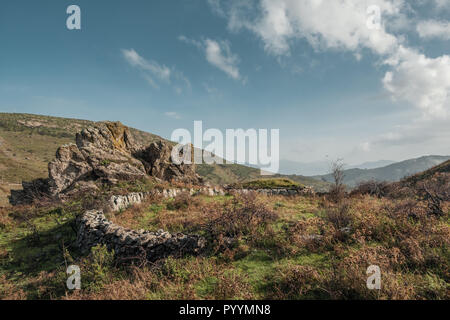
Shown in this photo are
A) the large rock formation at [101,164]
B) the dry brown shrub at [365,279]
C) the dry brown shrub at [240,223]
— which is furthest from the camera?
the large rock formation at [101,164]

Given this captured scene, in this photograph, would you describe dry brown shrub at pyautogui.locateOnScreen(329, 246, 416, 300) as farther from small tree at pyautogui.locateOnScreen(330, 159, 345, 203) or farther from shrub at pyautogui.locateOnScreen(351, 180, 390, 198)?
shrub at pyautogui.locateOnScreen(351, 180, 390, 198)

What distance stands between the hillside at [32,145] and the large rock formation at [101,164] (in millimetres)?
30835

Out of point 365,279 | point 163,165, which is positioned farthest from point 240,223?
point 163,165

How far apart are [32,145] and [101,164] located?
357 feet

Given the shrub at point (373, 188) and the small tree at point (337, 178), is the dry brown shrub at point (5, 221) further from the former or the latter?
the shrub at point (373, 188)

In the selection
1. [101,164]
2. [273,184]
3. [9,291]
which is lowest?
[9,291]

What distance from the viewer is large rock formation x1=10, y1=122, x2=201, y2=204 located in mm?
16031

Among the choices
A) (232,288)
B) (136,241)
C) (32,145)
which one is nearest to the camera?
(232,288)

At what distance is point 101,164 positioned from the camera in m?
17.4

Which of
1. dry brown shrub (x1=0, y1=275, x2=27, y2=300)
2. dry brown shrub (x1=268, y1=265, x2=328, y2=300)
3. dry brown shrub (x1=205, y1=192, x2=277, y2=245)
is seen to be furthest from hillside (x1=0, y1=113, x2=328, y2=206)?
dry brown shrub (x1=0, y1=275, x2=27, y2=300)

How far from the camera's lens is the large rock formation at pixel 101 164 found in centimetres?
1603

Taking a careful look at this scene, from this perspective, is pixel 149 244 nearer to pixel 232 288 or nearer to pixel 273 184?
pixel 232 288

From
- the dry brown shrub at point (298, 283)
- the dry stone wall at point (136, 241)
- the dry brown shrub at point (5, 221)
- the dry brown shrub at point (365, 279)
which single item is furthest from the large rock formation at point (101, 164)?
the dry brown shrub at point (365, 279)

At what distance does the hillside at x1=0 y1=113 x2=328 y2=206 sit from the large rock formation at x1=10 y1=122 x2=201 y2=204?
1214 inches
